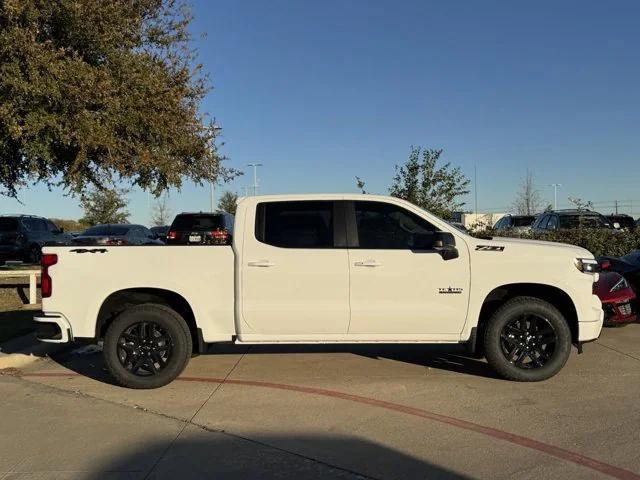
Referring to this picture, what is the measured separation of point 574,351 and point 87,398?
582 cm

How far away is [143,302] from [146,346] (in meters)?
0.49

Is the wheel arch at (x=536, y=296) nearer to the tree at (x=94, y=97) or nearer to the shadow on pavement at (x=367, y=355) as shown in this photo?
the shadow on pavement at (x=367, y=355)

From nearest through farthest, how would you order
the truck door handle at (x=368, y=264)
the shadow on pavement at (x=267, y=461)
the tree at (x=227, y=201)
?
the shadow on pavement at (x=267, y=461) → the truck door handle at (x=368, y=264) → the tree at (x=227, y=201)

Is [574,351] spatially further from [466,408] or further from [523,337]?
[466,408]

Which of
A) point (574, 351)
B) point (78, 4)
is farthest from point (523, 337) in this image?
point (78, 4)

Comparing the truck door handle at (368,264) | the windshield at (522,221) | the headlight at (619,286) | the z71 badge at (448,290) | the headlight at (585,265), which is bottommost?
the headlight at (619,286)

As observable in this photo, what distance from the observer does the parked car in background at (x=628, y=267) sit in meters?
10.0

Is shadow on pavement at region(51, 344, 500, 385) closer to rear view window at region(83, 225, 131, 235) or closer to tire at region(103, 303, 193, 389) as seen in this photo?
tire at region(103, 303, 193, 389)

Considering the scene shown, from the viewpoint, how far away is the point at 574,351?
791 cm

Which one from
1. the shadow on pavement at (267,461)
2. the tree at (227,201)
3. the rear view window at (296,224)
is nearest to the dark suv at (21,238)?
the rear view window at (296,224)

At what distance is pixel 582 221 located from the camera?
15.8 meters

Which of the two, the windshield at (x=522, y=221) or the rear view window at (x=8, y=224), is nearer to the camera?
the rear view window at (x=8, y=224)

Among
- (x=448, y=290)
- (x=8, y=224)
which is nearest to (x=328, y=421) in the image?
(x=448, y=290)

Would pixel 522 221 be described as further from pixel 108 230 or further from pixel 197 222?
pixel 108 230
